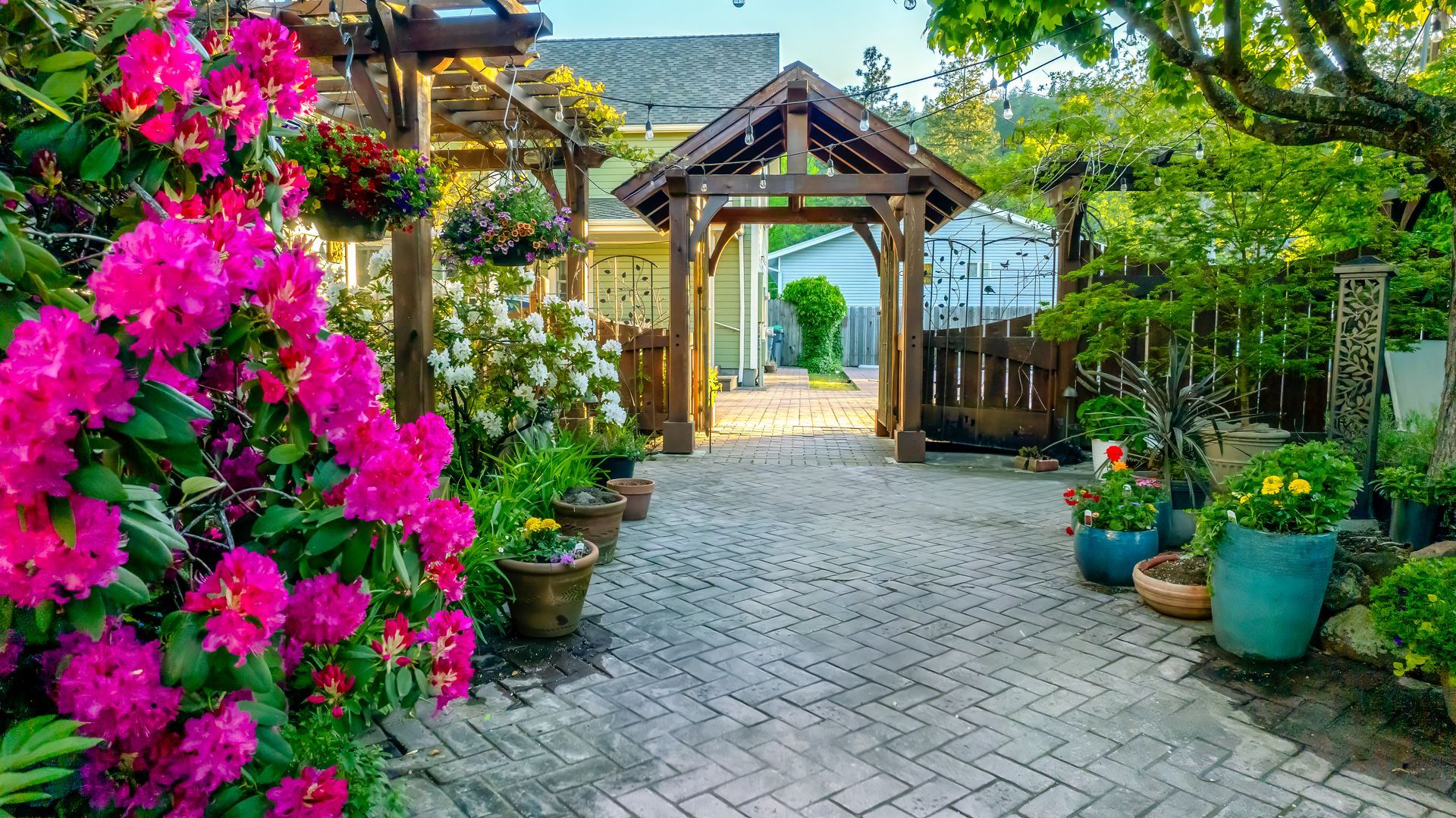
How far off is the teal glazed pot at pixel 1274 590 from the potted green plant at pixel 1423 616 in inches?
12.5

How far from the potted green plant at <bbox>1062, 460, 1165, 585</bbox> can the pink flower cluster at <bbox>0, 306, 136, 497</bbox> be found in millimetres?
4544

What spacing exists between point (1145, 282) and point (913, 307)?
221cm

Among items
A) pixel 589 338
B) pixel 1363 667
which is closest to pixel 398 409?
pixel 589 338

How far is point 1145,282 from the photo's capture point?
8117 mm

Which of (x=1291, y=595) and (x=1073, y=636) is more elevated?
(x=1291, y=595)

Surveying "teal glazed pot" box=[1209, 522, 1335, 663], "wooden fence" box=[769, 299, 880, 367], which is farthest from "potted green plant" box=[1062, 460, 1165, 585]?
"wooden fence" box=[769, 299, 880, 367]

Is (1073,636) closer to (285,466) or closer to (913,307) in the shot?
(285,466)

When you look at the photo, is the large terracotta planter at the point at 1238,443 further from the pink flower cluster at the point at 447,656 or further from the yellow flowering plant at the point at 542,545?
the pink flower cluster at the point at 447,656

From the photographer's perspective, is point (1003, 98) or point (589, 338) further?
point (1003, 98)

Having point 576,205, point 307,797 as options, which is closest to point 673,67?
point 576,205

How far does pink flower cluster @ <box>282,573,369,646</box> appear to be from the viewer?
71.4 inches

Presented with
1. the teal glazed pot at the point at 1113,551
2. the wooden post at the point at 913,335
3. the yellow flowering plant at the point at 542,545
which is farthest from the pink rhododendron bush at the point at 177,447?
the wooden post at the point at 913,335

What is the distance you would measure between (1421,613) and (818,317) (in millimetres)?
21228

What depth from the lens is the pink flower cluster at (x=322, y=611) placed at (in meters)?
1.81
